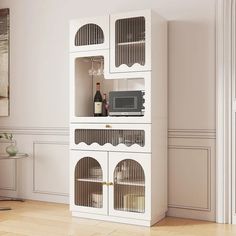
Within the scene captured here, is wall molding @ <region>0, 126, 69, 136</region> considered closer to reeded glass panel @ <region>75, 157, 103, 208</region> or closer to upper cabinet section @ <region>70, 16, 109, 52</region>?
reeded glass panel @ <region>75, 157, 103, 208</region>

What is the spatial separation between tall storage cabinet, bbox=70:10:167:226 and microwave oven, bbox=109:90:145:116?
2.5 inches

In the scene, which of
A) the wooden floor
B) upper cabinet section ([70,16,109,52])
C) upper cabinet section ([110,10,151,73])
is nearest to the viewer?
the wooden floor

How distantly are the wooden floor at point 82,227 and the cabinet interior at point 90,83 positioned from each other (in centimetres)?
101

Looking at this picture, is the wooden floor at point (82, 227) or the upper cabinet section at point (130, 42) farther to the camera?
the upper cabinet section at point (130, 42)

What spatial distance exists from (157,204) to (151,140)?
0.61m

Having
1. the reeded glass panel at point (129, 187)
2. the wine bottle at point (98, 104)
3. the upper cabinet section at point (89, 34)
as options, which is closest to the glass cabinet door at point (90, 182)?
the reeded glass panel at point (129, 187)

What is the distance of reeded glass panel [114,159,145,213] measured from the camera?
352 centimetres

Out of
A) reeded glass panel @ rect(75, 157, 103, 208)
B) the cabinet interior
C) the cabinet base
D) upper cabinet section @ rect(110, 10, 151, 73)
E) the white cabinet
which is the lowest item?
the cabinet base

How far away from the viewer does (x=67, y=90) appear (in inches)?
170

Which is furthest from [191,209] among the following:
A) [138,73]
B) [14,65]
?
[14,65]

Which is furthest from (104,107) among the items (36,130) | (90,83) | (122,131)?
(36,130)

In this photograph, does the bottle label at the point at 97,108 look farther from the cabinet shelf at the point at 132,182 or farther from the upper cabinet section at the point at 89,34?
the cabinet shelf at the point at 132,182

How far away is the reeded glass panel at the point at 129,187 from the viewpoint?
3523 mm

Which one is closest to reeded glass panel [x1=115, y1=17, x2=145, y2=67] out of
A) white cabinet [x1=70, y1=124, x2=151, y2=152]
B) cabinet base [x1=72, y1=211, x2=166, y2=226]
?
white cabinet [x1=70, y1=124, x2=151, y2=152]
